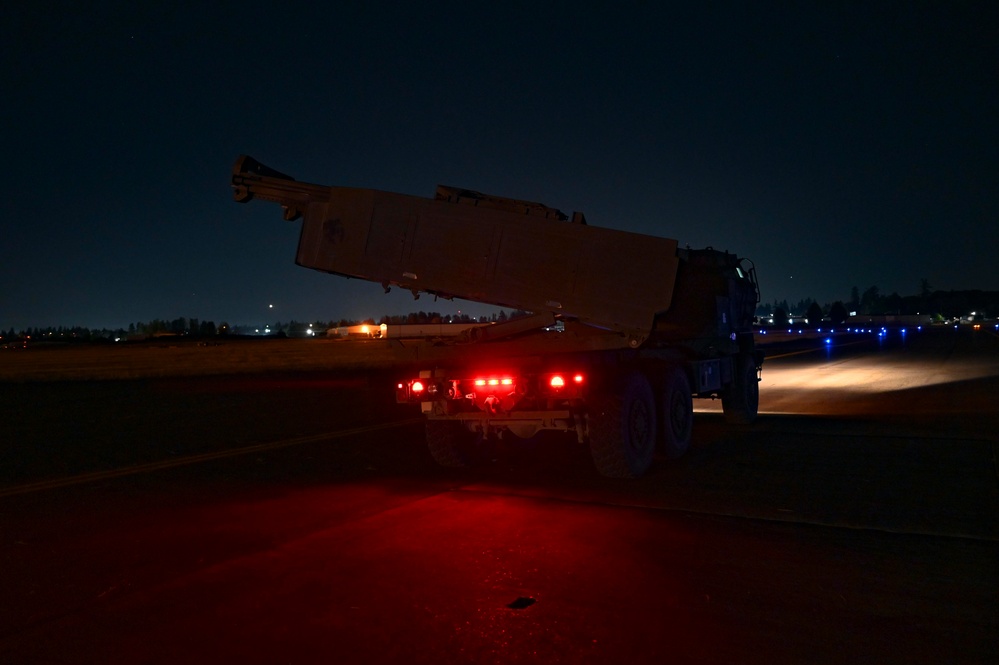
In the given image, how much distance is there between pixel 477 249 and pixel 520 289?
2.17 feet

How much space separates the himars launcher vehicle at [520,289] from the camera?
962 centimetres

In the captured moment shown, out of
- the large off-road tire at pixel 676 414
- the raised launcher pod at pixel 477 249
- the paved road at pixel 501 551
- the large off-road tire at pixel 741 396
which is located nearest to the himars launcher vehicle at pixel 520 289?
the raised launcher pod at pixel 477 249

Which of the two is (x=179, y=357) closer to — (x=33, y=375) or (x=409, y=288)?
(x=33, y=375)

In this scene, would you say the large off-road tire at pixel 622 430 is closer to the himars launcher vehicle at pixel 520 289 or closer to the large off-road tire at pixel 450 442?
the himars launcher vehicle at pixel 520 289

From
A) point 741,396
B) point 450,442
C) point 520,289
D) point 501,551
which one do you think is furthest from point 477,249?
point 741,396

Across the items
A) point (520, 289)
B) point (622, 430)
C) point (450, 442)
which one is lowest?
point (450, 442)

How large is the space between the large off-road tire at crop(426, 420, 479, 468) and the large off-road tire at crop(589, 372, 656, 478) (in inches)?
82.2

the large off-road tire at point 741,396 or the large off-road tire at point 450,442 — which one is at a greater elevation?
the large off-road tire at point 741,396

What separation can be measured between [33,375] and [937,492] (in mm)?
28699

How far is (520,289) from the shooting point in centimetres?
969

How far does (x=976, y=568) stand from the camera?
6586 millimetres

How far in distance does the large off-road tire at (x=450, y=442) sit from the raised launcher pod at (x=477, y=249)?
2492mm

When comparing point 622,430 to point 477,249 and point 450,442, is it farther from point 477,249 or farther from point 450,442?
point 477,249

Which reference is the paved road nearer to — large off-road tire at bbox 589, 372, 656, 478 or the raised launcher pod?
large off-road tire at bbox 589, 372, 656, 478
